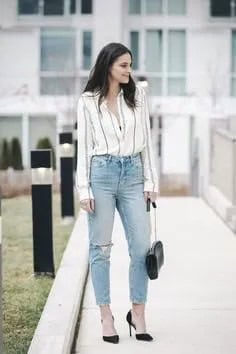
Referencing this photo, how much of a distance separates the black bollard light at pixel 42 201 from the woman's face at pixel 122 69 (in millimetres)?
2022

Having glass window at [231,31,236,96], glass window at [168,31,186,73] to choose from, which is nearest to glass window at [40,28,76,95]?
glass window at [168,31,186,73]

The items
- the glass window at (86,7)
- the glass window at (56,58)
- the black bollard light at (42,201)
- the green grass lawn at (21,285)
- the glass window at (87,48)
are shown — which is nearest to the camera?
the green grass lawn at (21,285)

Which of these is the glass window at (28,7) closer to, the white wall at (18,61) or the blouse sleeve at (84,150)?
the white wall at (18,61)

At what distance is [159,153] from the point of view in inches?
742

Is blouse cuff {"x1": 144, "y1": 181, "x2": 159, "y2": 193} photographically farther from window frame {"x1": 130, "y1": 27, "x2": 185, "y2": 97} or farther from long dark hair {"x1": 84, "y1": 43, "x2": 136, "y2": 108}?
window frame {"x1": 130, "y1": 27, "x2": 185, "y2": 97}

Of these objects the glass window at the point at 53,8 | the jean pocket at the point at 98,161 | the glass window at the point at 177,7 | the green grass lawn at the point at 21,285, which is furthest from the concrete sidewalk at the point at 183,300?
the glass window at the point at 53,8

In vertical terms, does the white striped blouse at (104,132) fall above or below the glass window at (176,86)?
above

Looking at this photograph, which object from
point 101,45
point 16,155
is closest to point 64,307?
point 16,155

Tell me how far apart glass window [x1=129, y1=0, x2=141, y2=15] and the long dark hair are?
622 inches

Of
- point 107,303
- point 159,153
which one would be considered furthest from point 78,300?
point 159,153

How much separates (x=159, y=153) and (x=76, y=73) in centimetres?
267

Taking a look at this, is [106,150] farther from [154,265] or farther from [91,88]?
[154,265]

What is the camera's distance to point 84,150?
13.9ft

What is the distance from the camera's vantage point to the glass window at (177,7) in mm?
19594
